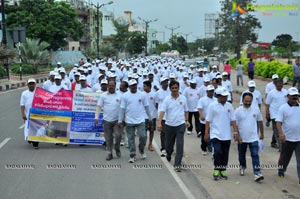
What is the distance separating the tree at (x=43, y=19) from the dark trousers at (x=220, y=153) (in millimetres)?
47326

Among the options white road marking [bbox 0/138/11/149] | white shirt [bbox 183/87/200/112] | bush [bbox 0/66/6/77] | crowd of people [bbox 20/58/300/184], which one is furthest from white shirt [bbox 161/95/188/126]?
bush [bbox 0/66/6/77]

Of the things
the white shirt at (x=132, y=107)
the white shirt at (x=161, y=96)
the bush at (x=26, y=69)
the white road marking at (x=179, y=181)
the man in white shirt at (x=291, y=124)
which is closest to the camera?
the white road marking at (x=179, y=181)

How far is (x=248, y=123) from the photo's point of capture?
7.66 meters

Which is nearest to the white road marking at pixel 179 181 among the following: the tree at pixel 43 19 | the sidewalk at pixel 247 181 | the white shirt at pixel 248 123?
the sidewalk at pixel 247 181

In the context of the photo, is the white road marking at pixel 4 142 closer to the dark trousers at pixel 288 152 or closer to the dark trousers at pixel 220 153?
the dark trousers at pixel 220 153

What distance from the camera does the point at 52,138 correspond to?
10.7 m

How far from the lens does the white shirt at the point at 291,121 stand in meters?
7.41

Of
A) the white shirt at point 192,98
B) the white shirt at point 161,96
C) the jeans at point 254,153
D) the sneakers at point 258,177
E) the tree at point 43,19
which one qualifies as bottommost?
the sneakers at point 258,177

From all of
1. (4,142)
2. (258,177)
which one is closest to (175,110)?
(258,177)

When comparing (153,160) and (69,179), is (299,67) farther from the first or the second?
(69,179)

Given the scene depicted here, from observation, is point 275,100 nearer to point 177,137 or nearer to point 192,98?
point 192,98

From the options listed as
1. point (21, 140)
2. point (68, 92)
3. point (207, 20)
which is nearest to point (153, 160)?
point (68, 92)

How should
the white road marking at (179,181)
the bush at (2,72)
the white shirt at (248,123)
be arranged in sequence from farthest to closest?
1. the bush at (2,72)
2. the white shirt at (248,123)
3. the white road marking at (179,181)

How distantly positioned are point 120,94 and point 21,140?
3553 millimetres
